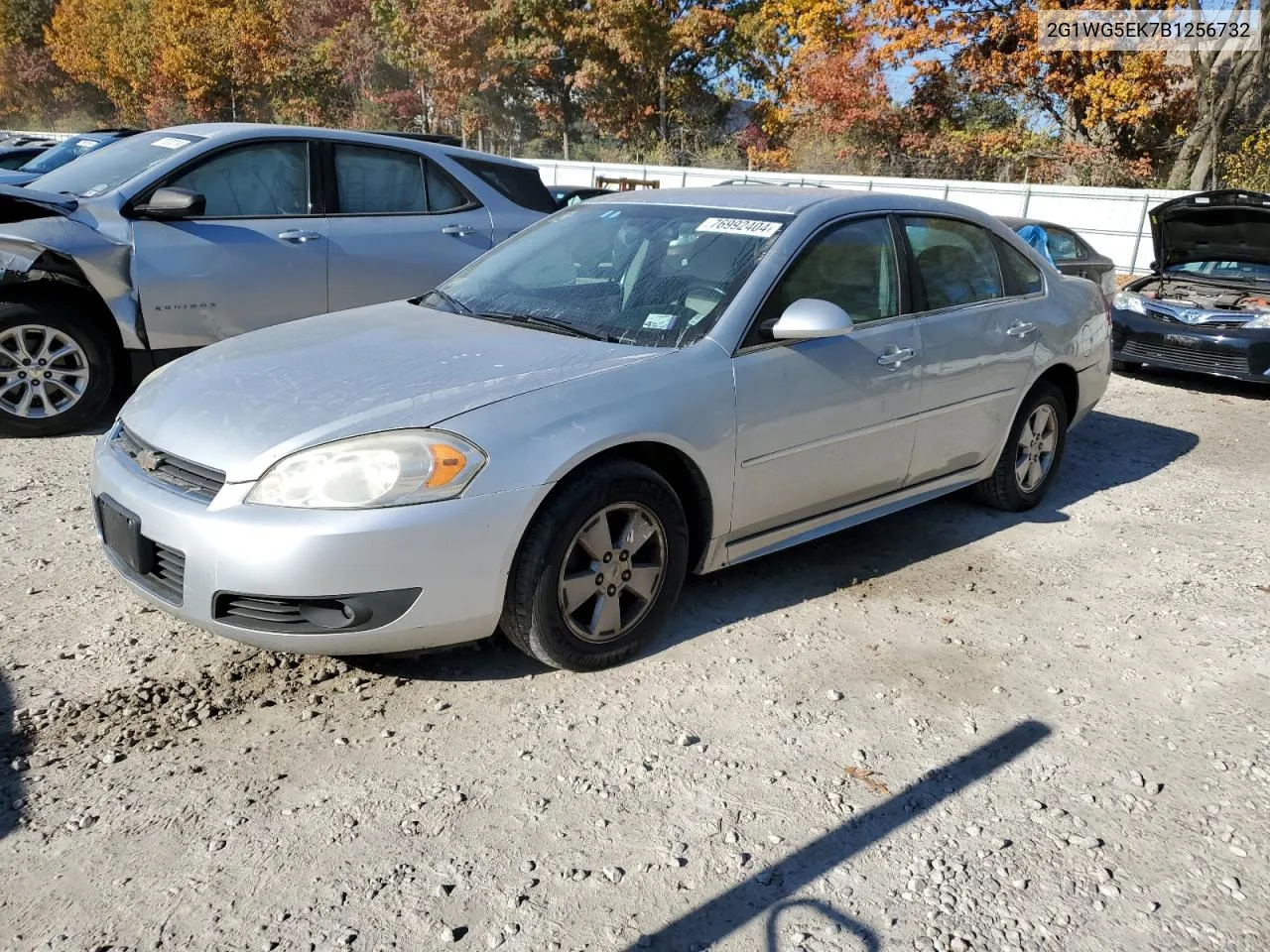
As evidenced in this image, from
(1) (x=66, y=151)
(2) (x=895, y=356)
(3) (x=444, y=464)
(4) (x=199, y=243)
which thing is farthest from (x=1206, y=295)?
(1) (x=66, y=151)

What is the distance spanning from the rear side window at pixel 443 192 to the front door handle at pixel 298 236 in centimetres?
87

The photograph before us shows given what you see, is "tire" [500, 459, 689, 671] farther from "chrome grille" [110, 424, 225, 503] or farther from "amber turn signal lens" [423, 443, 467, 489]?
"chrome grille" [110, 424, 225, 503]

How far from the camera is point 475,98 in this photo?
1544 inches

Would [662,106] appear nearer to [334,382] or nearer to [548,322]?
[548,322]

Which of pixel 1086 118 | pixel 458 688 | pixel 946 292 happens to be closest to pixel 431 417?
pixel 458 688

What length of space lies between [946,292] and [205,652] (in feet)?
11.0

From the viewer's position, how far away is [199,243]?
585 cm

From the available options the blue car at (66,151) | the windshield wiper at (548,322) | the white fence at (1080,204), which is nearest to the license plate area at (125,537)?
the windshield wiper at (548,322)

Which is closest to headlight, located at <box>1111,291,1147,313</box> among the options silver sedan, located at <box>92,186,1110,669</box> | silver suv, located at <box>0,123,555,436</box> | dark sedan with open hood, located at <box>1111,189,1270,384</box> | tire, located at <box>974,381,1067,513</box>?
dark sedan with open hood, located at <box>1111,189,1270,384</box>

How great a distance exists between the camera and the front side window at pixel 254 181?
602 centimetres

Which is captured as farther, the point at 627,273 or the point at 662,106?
the point at 662,106

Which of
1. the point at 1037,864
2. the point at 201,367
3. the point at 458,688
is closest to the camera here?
the point at 1037,864

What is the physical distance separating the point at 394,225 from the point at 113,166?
166 cm

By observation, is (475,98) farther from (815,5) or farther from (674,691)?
(674,691)
